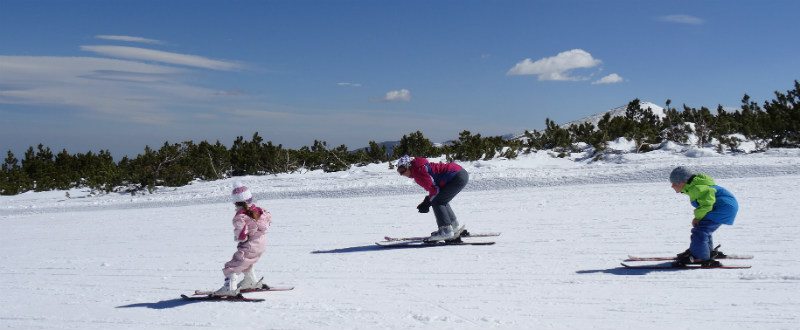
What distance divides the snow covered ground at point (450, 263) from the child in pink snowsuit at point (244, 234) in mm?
296

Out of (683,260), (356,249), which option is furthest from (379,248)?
(683,260)

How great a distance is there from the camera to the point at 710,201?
677 centimetres

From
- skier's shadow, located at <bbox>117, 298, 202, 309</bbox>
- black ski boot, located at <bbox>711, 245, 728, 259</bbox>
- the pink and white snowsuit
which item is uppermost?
the pink and white snowsuit

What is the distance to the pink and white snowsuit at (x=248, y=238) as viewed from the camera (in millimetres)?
6281

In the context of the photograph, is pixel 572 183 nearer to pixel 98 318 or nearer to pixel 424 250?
pixel 424 250

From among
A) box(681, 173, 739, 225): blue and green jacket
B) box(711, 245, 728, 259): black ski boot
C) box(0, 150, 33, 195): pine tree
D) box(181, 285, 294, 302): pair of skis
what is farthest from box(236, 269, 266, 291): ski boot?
box(0, 150, 33, 195): pine tree

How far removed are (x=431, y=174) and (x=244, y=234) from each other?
398cm

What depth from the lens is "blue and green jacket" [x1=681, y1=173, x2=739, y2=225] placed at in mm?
6797

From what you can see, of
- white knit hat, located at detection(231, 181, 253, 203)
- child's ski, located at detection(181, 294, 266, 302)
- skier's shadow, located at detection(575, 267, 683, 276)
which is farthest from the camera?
skier's shadow, located at detection(575, 267, 683, 276)

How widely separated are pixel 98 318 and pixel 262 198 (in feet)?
40.8

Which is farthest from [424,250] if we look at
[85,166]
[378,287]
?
[85,166]

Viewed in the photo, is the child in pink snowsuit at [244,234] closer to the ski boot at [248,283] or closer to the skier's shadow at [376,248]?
the ski boot at [248,283]

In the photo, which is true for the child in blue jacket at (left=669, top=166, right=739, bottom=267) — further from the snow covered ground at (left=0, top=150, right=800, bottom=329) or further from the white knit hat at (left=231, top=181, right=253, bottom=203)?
the white knit hat at (left=231, top=181, right=253, bottom=203)

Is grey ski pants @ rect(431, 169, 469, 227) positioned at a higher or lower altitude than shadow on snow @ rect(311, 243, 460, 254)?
higher
